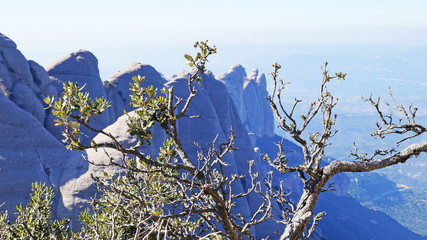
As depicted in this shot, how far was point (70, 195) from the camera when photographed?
1535 inches

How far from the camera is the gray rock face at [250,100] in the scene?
144 metres

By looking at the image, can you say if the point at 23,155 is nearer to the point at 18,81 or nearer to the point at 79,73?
the point at 18,81

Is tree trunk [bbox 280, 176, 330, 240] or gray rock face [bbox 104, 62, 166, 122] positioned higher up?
tree trunk [bbox 280, 176, 330, 240]

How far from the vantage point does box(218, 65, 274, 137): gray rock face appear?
144 m

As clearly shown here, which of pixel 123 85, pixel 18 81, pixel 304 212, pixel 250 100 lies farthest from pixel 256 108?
pixel 304 212

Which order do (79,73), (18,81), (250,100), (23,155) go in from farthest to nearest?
1. (250,100)
2. (79,73)
3. (18,81)
4. (23,155)

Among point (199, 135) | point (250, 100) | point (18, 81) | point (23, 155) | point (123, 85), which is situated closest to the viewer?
point (23, 155)

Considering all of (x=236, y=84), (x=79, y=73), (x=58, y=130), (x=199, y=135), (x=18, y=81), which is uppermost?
(x=79, y=73)

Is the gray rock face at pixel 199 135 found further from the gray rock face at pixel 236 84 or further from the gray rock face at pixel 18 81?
the gray rock face at pixel 236 84

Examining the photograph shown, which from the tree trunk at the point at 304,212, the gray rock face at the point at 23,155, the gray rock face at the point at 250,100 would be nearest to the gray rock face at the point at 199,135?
the gray rock face at the point at 23,155

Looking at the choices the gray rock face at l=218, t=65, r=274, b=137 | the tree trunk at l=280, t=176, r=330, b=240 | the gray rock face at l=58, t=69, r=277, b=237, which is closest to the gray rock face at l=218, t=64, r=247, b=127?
the gray rock face at l=218, t=65, r=274, b=137

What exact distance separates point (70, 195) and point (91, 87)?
983 inches

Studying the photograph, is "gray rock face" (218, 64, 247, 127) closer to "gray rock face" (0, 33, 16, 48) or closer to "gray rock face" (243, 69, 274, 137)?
"gray rock face" (243, 69, 274, 137)

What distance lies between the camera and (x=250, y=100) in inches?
6058
